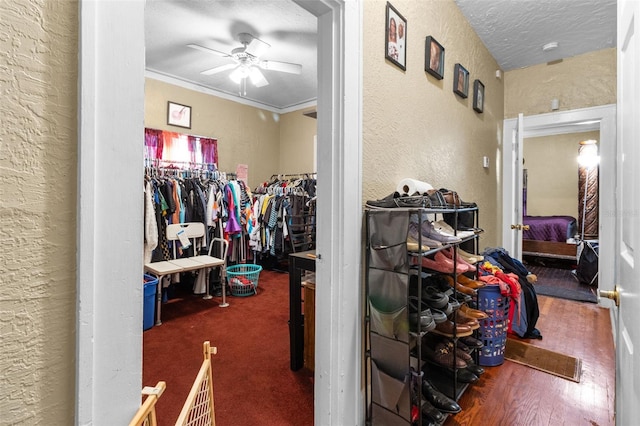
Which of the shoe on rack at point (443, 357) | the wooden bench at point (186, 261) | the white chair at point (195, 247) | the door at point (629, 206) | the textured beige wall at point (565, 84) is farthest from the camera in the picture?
the textured beige wall at point (565, 84)

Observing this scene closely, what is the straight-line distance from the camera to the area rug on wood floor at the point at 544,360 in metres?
2.05

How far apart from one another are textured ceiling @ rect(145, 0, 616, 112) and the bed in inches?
127

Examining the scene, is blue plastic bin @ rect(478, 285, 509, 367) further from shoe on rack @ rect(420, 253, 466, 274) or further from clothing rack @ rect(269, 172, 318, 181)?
clothing rack @ rect(269, 172, 318, 181)

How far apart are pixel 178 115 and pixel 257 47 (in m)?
1.72

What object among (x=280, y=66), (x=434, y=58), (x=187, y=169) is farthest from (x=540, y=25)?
(x=187, y=169)

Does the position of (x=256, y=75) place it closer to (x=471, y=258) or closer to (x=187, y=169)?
(x=187, y=169)

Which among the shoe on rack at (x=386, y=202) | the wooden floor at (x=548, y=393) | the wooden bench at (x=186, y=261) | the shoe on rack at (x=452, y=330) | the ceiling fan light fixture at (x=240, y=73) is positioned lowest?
the wooden floor at (x=548, y=393)

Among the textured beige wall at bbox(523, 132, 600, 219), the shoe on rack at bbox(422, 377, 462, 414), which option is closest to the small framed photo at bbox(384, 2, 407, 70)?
the shoe on rack at bbox(422, 377, 462, 414)

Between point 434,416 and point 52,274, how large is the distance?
1.57 m

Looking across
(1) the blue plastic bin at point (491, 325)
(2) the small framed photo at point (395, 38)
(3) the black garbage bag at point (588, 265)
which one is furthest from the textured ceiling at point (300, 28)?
(3) the black garbage bag at point (588, 265)

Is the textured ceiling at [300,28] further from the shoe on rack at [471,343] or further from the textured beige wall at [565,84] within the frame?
the shoe on rack at [471,343]

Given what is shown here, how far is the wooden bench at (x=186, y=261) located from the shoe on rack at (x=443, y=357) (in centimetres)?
216

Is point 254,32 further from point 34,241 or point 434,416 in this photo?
point 434,416

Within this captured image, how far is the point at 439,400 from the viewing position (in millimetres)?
1546
